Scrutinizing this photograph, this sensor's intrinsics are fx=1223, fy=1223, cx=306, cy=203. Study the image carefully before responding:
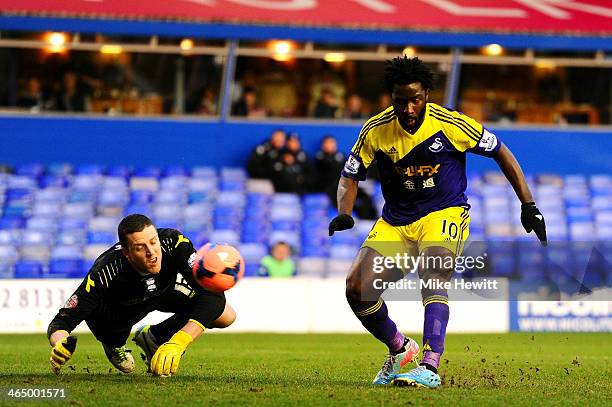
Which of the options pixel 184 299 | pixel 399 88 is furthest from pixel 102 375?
pixel 399 88

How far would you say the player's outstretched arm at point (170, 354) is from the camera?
8.79 metres

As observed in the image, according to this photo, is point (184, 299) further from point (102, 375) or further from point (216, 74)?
point (216, 74)

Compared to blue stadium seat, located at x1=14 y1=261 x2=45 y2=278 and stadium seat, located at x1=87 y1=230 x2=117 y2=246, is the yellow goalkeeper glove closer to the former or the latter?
blue stadium seat, located at x1=14 y1=261 x2=45 y2=278

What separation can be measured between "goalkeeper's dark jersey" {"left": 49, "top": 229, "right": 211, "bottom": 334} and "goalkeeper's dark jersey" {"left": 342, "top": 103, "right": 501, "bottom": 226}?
56.9 inches

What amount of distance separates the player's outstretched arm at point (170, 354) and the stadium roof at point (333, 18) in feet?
45.1

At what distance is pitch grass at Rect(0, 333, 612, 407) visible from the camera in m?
7.97

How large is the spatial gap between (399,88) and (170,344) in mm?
2486

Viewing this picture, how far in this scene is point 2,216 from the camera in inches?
817

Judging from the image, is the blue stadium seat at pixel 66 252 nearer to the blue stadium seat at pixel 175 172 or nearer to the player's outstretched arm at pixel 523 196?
the blue stadium seat at pixel 175 172

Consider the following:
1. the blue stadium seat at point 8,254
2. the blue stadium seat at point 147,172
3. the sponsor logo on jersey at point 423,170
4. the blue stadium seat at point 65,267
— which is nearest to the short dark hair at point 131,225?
the sponsor logo on jersey at point 423,170

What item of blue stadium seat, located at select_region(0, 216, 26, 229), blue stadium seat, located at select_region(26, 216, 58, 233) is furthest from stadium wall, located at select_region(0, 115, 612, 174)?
blue stadium seat, located at select_region(26, 216, 58, 233)

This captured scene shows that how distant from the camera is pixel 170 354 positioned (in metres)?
8.80

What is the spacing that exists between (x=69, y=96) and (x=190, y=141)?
7.78 ft

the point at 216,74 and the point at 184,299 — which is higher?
the point at 216,74
